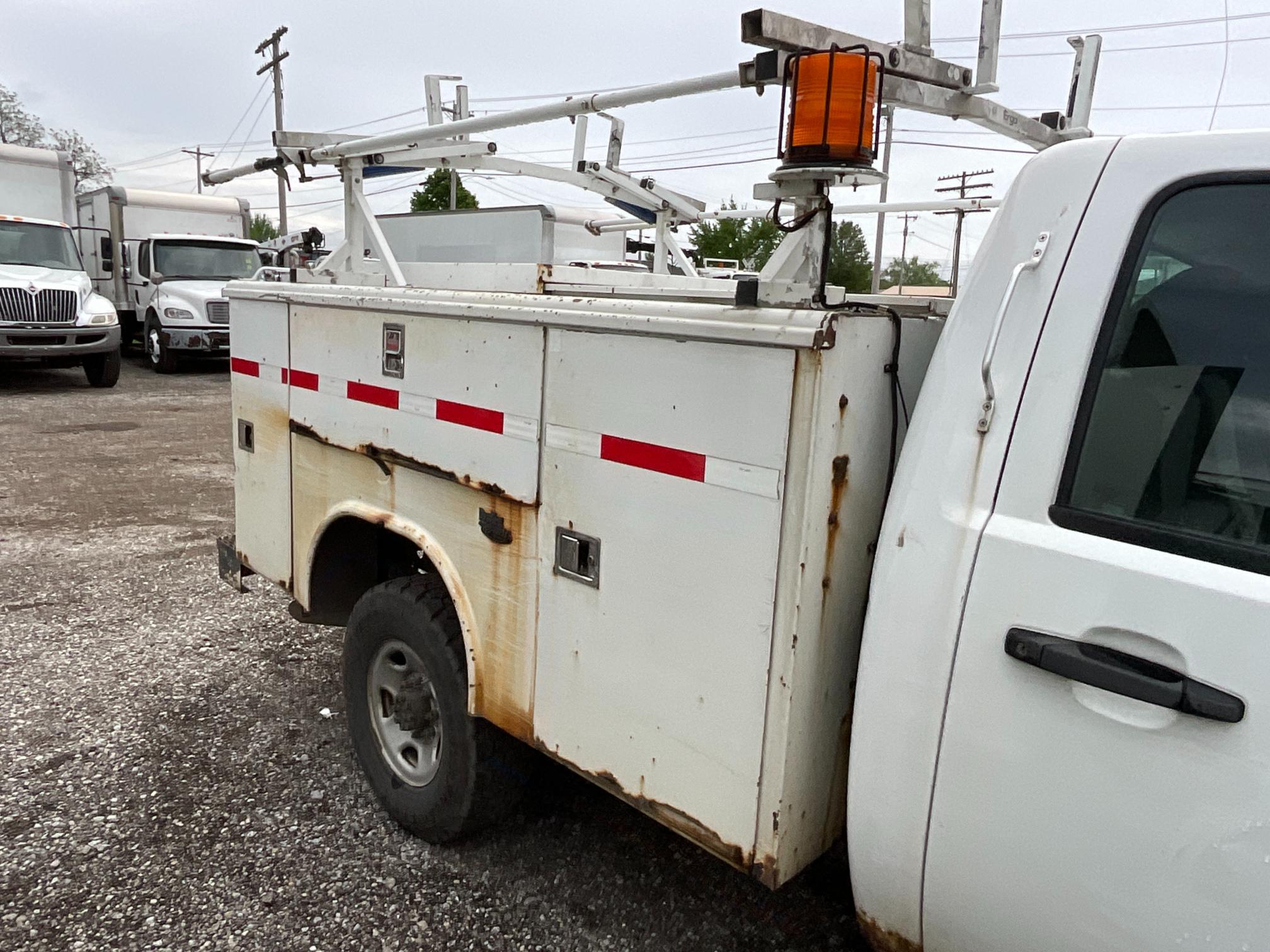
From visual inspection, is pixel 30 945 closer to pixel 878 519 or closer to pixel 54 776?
pixel 54 776

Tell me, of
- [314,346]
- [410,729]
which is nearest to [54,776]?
[410,729]

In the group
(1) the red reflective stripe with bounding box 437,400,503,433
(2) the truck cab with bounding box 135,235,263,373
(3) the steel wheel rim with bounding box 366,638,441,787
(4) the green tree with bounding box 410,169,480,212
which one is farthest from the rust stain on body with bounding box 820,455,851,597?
(4) the green tree with bounding box 410,169,480,212

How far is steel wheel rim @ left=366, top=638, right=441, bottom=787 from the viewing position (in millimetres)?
2906

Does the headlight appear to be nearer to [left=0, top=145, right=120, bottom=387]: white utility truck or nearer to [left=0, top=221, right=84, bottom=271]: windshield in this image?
[left=0, top=145, right=120, bottom=387]: white utility truck

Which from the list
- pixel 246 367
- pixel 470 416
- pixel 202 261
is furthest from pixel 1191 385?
pixel 202 261

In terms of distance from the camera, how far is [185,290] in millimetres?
15422

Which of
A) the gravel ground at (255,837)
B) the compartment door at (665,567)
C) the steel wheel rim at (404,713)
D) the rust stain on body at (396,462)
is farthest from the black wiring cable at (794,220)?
the gravel ground at (255,837)

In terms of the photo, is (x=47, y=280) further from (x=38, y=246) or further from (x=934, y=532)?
(x=934, y=532)

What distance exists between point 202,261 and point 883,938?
17.0 metres

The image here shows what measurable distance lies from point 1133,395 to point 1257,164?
0.38 metres

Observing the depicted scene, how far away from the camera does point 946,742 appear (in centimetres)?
163

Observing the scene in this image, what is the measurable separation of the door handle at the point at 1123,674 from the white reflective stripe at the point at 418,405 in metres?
1.66

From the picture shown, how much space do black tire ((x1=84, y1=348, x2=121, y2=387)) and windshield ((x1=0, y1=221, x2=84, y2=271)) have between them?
136 cm

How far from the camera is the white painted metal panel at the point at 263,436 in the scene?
3.40 m
